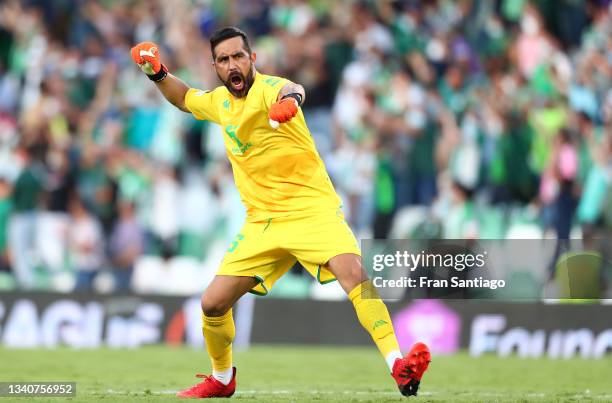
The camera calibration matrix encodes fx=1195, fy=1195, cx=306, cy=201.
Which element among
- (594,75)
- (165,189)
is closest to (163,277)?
(165,189)

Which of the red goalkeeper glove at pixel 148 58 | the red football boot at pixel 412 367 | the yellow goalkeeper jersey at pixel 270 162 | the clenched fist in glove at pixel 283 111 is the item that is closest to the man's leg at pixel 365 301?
the red football boot at pixel 412 367

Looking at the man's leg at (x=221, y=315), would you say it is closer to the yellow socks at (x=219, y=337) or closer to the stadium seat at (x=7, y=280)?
the yellow socks at (x=219, y=337)

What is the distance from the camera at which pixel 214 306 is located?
27.9 feet

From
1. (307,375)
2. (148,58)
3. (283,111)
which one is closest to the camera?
(283,111)

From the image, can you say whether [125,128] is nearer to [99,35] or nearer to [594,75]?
[99,35]

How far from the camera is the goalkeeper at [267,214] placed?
8289 millimetres

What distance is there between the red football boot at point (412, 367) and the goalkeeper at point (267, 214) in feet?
1.03

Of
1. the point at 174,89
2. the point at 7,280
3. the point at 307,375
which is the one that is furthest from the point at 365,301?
the point at 7,280

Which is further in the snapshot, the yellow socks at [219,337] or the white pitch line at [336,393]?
the white pitch line at [336,393]

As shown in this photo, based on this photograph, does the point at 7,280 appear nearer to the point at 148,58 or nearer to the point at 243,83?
the point at 148,58

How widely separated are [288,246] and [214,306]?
682mm

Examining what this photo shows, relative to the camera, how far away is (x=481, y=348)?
49.2 ft

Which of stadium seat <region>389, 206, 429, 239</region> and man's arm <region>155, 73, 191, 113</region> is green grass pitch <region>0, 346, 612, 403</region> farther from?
man's arm <region>155, 73, 191, 113</region>

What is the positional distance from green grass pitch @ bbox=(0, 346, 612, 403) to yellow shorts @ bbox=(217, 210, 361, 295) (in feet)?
3.10
